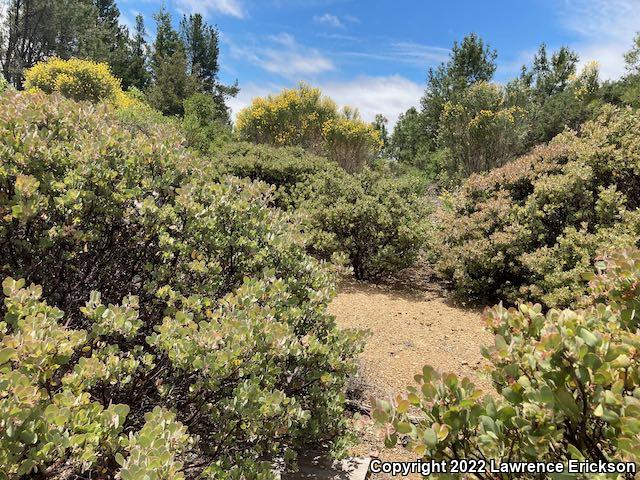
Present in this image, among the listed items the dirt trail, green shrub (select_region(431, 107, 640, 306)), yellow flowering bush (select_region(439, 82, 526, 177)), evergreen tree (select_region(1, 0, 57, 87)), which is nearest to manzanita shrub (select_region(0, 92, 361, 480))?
the dirt trail

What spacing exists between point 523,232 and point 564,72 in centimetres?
3562

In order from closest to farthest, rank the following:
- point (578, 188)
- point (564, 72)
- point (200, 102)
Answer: point (578, 188) < point (200, 102) < point (564, 72)

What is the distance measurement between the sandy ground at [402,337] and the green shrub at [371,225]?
504 millimetres

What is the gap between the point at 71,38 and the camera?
3428 centimetres

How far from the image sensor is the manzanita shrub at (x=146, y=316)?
4.23ft

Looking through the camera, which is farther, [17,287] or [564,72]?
[564,72]

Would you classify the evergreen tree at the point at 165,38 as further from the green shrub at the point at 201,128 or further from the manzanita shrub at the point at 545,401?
the manzanita shrub at the point at 545,401

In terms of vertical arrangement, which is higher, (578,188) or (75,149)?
(578,188)

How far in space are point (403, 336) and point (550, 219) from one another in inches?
116

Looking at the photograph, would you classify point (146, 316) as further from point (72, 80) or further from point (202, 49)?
point (202, 49)

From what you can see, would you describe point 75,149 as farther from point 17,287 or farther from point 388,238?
point 388,238

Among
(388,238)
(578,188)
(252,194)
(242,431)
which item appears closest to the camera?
(242,431)

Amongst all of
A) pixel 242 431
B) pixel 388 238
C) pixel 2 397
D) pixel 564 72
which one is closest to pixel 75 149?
pixel 2 397

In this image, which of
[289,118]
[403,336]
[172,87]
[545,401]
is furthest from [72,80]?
[545,401]
